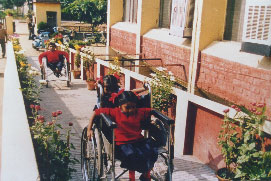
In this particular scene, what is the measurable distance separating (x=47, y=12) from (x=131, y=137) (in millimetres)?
23143

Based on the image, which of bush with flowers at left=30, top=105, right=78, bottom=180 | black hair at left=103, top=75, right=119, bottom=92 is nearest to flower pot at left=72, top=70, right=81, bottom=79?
black hair at left=103, top=75, right=119, bottom=92

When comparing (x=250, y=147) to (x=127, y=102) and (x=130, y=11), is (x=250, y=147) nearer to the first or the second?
(x=127, y=102)

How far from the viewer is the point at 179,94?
17.7 ft

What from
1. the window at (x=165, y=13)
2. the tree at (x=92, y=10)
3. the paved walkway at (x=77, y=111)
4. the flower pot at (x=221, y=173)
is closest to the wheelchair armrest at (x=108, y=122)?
the paved walkway at (x=77, y=111)

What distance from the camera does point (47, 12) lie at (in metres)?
25.2

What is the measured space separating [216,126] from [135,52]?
5.80 metres

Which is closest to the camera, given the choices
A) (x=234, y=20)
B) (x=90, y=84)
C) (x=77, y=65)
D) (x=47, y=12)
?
(x=234, y=20)

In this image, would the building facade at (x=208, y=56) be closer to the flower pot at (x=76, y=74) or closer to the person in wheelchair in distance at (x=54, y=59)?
the person in wheelchair in distance at (x=54, y=59)

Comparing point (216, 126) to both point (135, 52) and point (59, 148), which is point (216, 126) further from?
point (135, 52)

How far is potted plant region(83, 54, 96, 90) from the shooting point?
32.0ft

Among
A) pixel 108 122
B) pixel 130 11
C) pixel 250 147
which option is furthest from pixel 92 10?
pixel 250 147

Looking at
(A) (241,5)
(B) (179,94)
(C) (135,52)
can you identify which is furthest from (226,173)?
(C) (135,52)

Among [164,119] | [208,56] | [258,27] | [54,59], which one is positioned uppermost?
[258,27]

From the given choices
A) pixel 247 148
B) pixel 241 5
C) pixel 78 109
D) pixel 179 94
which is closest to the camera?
pixel 247 148
